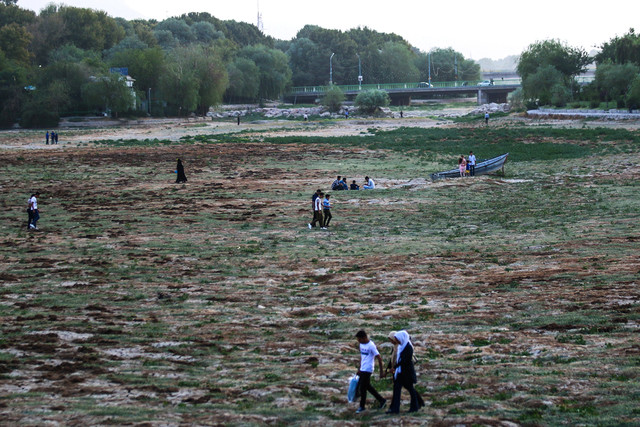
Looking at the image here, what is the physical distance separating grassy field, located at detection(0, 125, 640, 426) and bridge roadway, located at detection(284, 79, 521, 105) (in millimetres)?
123767

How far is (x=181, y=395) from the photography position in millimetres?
13734

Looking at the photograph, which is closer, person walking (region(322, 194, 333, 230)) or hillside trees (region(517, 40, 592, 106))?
person walking (region(322, 194, 333, 230))

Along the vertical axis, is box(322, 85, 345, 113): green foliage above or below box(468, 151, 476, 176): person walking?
above

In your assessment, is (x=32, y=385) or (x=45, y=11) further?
(x=45, y=11)

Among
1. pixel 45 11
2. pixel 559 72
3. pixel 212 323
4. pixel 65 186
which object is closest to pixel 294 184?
pixel 65 186

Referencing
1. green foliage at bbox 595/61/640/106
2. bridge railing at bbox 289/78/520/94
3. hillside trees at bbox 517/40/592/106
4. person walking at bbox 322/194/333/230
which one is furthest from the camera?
bridge railing at bbox 289/78/520/94

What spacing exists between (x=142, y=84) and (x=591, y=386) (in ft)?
416

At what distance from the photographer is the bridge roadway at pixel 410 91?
164125 millimetres

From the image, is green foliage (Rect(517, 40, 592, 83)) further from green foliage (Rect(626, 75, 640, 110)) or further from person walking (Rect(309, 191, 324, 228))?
person walking (Rect(309, 191, 324, 228))

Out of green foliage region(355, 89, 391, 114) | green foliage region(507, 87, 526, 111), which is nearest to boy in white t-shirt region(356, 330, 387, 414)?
green foliage region(507, 87, 526, 111)

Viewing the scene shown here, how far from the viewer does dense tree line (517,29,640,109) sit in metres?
92.1

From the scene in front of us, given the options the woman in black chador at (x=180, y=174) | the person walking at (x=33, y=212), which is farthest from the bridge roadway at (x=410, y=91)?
the person walking at (x=33, y=212)

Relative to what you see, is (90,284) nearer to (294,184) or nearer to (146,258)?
(146,258)

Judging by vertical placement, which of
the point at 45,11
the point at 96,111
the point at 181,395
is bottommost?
the point at 181,395
